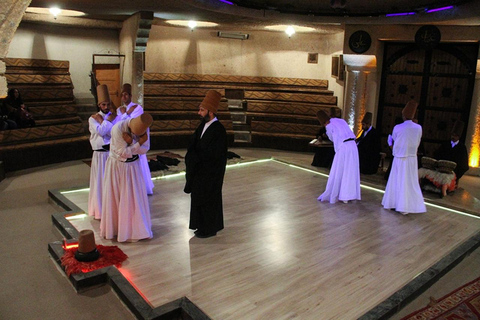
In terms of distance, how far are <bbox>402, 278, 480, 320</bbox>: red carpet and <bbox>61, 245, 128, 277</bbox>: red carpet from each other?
2724 mm

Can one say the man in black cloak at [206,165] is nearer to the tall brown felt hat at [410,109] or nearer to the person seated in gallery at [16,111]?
the tall brown felt hat at [410,109]

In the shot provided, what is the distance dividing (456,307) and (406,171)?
2.55 meters

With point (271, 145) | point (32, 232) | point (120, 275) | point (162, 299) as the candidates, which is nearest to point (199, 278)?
point (162, 299)

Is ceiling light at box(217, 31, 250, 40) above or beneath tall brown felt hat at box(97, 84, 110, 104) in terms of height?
above

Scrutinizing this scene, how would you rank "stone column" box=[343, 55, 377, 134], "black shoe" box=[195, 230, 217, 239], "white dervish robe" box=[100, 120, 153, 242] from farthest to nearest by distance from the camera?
"stone column" box=[343, 55, 377, 134], "black shoe" box=[195, 230, 217, 239], "white dervish robe" box=[100, 120, 153, 242]

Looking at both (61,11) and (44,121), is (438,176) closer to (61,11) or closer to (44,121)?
(44,121)

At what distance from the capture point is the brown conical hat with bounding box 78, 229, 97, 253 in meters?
4.01

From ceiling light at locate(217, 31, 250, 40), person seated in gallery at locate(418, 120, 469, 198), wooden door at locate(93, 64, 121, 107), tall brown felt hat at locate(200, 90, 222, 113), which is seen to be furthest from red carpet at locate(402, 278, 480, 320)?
ceiling light at locate(217, 31, 250, 40)

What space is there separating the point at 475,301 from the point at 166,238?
3.17 m

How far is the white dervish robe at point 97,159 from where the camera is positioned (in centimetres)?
518

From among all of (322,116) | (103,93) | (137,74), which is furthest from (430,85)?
(103,93)

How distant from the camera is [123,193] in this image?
4.56m

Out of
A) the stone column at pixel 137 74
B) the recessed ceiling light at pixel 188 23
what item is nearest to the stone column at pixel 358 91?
the recessed ceiling light at pixel 188 23

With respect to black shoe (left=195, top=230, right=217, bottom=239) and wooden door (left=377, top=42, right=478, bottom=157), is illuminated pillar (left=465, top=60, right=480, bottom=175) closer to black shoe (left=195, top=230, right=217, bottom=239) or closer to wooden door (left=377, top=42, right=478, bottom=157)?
wooden door (left=377, top=42, right=478, bottom=157)
